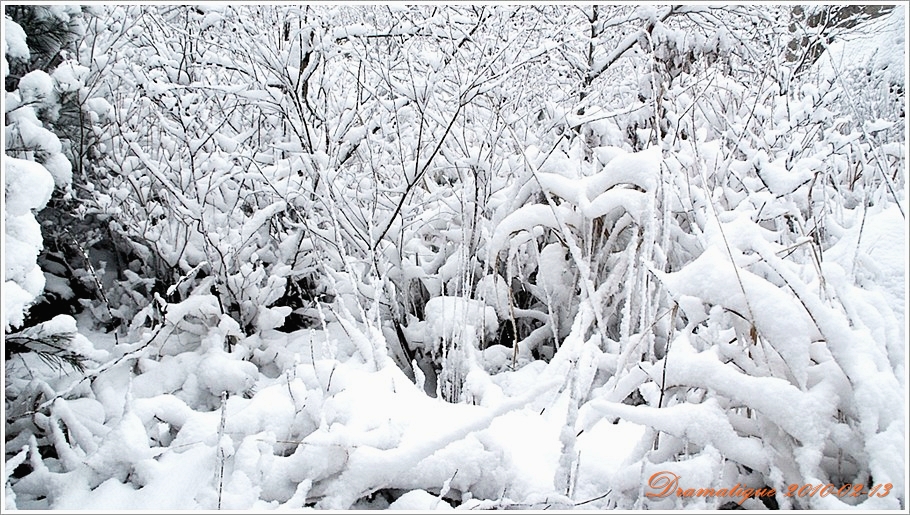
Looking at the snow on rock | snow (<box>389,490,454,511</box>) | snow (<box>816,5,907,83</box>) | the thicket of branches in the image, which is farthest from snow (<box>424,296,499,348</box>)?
snow (<box>816,5,907,83</box>)

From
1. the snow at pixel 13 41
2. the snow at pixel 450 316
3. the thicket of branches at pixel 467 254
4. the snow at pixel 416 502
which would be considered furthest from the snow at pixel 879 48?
the snow at pixel 13 41

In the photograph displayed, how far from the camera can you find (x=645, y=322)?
1350 millimetres

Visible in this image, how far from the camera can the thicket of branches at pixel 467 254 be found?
99cm

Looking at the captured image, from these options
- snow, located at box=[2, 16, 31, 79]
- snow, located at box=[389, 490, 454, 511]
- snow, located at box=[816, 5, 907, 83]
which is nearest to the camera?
snow, located at box=[389, 490, 454, 511]

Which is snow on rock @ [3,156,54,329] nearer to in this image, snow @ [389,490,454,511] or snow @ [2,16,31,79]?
snow @ [2,16,31,79]

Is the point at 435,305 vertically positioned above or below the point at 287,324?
above

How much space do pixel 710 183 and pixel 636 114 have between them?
124 cm

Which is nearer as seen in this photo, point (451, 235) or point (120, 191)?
point (451, 235)

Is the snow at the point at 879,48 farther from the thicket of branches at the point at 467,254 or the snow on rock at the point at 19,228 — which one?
the snow on rock at the point at 19,228

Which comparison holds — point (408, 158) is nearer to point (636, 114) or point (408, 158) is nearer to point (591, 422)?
point (636, 114)

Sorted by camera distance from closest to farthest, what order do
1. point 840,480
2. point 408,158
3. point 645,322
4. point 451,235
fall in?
point 840,480 → point 645,322 → point 451,235 → point 408,158

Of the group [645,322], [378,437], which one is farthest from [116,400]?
[645,322]

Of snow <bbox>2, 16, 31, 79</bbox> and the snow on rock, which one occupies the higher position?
snow <bbox>2, 16, 31, 79</bbox>

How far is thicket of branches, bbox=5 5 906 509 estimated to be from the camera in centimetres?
99
